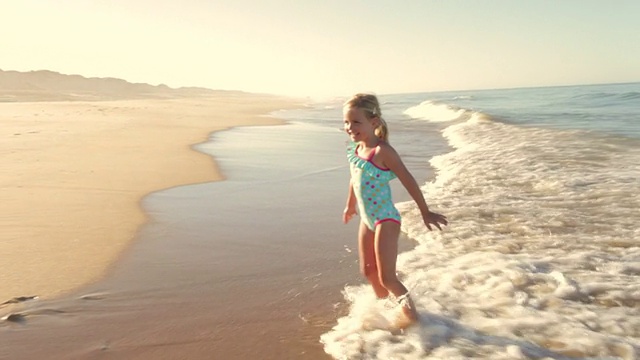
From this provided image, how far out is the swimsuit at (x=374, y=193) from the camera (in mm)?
3191

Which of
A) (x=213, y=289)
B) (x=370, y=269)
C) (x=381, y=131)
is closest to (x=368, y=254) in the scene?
(x=370, y=269)

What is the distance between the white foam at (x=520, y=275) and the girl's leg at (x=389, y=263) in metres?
0.16

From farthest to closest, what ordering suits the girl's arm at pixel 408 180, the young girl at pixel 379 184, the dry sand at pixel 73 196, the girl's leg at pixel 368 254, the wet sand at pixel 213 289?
the dry sand at pixel 73 196 → the girl's leg at pixel 368 254 → the young girl at pixel 379 184 → the girl's arm at pixel 408 180 → the wet sand at pixel 213 289

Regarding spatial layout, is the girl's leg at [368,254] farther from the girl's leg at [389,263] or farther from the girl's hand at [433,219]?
the girl's hand at [433,219]

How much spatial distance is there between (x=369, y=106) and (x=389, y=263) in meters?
1.02

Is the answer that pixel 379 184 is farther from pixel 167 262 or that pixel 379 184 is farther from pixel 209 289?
pixel 167 262

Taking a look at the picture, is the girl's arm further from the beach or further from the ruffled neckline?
the beach

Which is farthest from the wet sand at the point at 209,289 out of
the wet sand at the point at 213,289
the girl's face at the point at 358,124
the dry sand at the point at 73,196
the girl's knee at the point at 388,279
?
the girl's face at the point at 358,124


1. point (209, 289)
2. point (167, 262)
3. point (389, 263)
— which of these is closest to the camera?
point (389, 263)

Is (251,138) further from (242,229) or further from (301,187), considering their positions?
(242,229)

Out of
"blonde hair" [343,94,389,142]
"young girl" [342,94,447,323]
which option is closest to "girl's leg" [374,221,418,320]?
"young girl" [342,94,447,323]

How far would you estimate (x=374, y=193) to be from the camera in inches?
127

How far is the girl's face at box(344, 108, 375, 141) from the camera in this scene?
315 centimetres

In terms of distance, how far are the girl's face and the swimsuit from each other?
0.45ft
